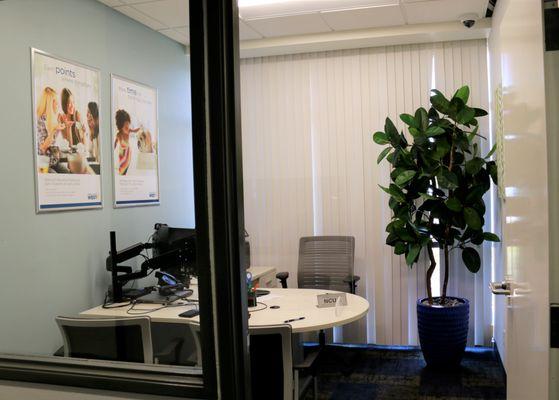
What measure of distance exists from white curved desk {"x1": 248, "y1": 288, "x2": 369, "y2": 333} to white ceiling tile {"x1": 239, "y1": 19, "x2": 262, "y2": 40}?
210 centimetres

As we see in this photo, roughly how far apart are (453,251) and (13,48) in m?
3.54

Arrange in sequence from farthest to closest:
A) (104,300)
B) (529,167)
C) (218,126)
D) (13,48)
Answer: (104,300)
(13,48)
(529,167)
(218,126)

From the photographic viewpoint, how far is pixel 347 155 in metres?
4.70

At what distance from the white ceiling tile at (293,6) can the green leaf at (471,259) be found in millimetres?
1915

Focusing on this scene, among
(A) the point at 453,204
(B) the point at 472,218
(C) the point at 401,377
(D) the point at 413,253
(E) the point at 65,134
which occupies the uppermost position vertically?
(E) the point at 65,134

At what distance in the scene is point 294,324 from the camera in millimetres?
2900

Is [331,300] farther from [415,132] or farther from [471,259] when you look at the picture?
[415,132]

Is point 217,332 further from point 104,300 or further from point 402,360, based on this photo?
point 402,360

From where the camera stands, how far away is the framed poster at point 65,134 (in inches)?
120

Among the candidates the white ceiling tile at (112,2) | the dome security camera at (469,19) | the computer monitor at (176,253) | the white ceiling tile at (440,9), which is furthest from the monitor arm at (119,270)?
the dome security camera at (469,19)

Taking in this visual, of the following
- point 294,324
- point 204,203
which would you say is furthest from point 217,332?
point 294,324

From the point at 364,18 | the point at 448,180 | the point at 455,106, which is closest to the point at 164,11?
the point at 364,18

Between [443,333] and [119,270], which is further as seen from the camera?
[443,333]

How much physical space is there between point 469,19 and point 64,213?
125 inches
